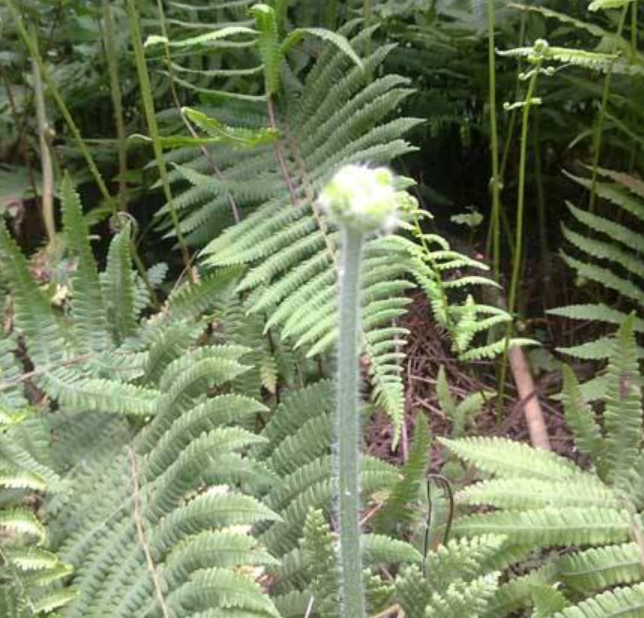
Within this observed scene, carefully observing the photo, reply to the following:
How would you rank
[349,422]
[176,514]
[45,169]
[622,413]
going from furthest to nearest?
[45,169] < [622,413] < [176,514] < [349,422]

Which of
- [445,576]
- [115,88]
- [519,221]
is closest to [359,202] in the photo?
[445,576]

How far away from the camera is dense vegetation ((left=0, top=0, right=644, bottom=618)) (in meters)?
1.28

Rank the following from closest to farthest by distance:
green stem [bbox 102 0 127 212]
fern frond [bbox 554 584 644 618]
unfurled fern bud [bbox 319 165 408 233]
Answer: unfurled fern bud [bbox 319 165 408 233] < fern frond [bbox 554 584 644 618] < green stem [bbox 102 0 127 212]

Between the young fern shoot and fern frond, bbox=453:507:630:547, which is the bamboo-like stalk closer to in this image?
fern frond, bbox=453:507:630:547

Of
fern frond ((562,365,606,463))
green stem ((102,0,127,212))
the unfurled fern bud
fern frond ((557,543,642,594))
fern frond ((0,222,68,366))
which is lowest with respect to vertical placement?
fern frond ((557,543,642,594))

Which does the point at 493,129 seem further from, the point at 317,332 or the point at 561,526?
the point at 561,526

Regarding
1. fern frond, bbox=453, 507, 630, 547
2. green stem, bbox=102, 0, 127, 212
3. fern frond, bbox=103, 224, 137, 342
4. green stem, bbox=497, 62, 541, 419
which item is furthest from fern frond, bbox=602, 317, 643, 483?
green stem, bbox=102, 0, 127, 212

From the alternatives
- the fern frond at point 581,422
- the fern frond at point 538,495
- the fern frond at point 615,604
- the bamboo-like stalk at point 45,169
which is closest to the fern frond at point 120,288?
the bamboo-like stalk at point 45,169

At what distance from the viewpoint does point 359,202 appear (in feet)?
2.34

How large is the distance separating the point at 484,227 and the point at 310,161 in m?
0.61

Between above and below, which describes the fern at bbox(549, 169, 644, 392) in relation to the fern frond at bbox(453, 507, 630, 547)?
above

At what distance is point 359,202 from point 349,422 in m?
0.23

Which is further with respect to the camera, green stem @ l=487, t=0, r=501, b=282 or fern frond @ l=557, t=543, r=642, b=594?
green stem @ l=487, t=0, r=501, b=282

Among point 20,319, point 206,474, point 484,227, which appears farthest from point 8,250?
point 484,227
